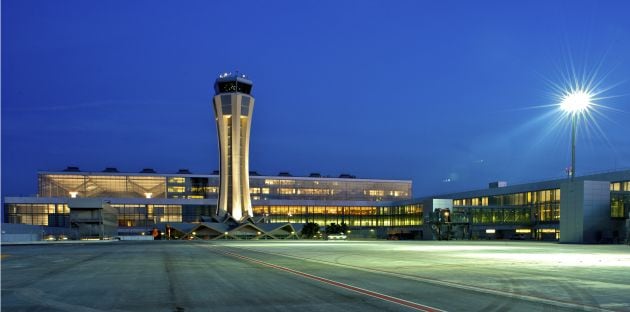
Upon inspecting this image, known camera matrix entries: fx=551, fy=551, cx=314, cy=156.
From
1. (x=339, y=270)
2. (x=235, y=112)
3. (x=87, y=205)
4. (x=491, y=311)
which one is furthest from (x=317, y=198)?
(x=491, y=311)

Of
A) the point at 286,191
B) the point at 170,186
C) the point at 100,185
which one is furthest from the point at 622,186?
the point at 100,185

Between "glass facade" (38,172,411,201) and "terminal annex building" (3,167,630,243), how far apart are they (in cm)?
31

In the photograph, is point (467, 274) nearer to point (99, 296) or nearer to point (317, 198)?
point (99, 296)

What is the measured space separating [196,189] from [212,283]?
169 metres

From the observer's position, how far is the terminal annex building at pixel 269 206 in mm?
71500

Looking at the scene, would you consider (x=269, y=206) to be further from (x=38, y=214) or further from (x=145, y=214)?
(x=38, y=214)

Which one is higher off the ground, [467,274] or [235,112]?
[235,112]

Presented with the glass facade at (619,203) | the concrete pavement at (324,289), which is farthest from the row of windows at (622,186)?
the concrete pavement at (324,289)

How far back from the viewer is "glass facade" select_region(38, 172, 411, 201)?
17200 centimetres

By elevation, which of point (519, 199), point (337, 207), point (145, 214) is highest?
point (519, 199)

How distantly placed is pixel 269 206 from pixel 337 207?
2134 cm

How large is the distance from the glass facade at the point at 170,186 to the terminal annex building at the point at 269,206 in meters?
0.32

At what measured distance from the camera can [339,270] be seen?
26219mm

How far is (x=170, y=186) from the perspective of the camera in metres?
181
